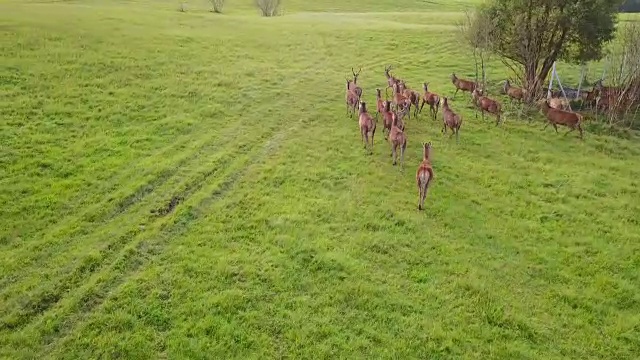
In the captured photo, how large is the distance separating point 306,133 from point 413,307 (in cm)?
1055

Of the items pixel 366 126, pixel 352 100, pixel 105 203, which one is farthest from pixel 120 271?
pixel 352 100

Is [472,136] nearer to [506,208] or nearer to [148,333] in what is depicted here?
[506,208]

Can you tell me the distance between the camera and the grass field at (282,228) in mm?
10984

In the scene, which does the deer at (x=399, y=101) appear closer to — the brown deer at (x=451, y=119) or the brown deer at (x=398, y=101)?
the brown deer at (x=398, y=101)

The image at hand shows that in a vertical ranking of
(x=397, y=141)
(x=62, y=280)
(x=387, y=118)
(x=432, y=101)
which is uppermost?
(x=432, y=101)

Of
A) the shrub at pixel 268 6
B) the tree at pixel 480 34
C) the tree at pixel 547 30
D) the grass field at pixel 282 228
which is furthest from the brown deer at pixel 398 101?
the shrub at pixel 268 6

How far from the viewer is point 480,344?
1087cm

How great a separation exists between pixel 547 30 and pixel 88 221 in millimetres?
22082

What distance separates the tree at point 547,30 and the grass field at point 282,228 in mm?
3826

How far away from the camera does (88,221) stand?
47.2 ft

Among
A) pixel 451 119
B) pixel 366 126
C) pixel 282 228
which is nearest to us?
pixel 282 228

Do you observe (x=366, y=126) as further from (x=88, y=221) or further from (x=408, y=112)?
(x=88, y=221)

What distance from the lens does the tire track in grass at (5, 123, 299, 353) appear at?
423 inches

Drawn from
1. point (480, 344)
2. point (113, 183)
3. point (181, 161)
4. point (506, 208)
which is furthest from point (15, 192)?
point (506, 208)
